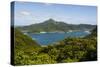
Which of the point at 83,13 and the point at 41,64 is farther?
the point at 83,13

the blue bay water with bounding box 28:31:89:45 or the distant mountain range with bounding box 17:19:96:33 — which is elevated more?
the distant mountain range with bounding box 17:19:96:33

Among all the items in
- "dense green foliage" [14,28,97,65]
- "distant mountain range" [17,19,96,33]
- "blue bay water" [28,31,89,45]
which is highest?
"distant mountain range" [17,19,96,33]

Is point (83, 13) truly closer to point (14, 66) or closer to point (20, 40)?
point (20, 40)

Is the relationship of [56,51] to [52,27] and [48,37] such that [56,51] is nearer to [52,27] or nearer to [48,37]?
[48,37]

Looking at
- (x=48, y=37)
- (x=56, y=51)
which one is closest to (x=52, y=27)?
(x=48, y=37)

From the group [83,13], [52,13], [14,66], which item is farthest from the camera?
[83,13]
